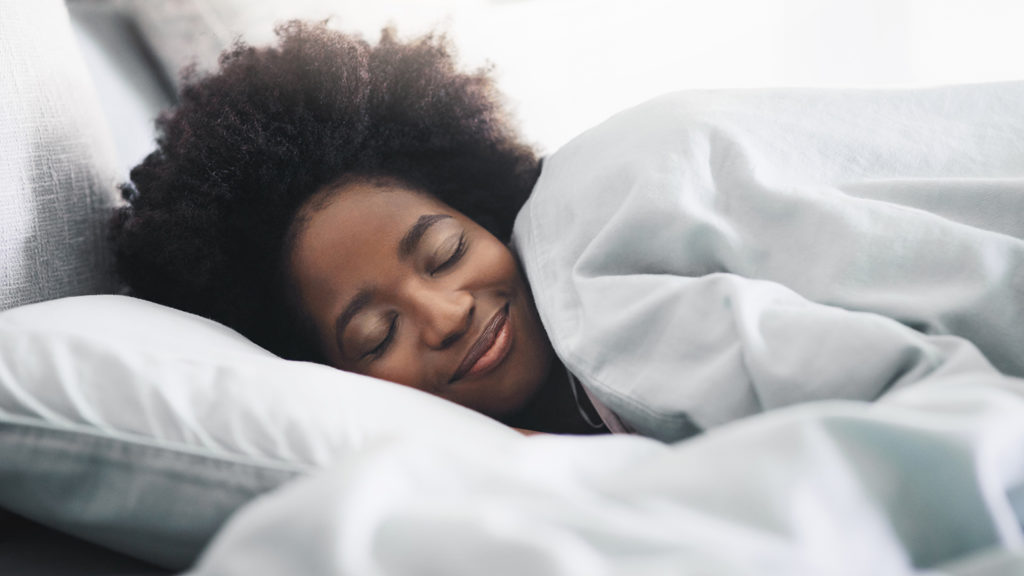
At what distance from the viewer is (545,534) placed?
286mm

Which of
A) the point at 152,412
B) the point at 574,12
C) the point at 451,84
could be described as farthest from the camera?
the point at 574,12

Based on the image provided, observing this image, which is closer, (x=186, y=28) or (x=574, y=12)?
(x=186, y=28)

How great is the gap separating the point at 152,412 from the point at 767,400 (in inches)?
15.2

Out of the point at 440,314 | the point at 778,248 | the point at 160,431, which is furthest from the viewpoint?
the point at 440,314

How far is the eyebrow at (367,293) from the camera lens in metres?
0.76

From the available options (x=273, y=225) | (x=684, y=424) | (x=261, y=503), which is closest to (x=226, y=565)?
(x=261, y=503)

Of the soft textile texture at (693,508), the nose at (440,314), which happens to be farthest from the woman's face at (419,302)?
the soft textile texture at (693,508)

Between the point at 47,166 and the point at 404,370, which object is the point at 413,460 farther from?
the point at 47,166

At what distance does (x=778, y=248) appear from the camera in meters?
0.62

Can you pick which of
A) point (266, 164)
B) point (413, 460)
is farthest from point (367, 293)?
point (413, 460)

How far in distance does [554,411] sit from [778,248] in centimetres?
32

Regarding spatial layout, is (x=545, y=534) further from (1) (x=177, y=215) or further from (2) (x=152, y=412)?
(1) (x=177, y=215)

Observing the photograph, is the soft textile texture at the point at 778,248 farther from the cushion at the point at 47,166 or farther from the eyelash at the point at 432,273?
the cushion at the point at 47,166

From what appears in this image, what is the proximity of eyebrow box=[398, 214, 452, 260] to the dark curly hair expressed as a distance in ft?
0.35
